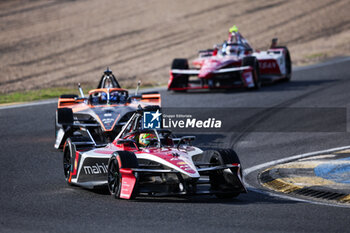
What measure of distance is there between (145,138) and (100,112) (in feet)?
14.5

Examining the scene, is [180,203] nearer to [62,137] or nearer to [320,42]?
[62,137]

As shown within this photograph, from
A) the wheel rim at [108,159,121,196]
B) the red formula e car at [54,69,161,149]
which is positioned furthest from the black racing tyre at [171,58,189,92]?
the wheel rim at [108,159,121,196]

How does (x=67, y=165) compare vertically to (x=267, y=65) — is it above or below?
below

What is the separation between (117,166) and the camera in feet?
30.7

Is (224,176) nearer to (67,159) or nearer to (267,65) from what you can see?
(67,159)

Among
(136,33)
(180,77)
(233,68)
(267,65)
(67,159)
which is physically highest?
(136,33)

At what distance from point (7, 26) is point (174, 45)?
416 inches

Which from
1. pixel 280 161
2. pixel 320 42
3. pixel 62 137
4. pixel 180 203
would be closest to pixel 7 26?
pixel 320 42

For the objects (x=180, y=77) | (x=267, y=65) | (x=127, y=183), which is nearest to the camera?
(x=127, y=183)

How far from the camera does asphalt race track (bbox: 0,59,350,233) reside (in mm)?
7664

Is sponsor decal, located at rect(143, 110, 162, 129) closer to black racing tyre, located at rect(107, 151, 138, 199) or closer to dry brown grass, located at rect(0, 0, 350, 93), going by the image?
black racing tyre, located at rect(107, 151, 138, 199)

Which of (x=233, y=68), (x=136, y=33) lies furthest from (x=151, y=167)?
(x=136, y=33)

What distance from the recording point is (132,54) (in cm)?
3306

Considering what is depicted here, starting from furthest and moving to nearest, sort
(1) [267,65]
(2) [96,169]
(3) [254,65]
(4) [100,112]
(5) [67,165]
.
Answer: (1) [267,65] < (3) [254,65] < (4) [100,112] < (5) [67,165] < (2) [96,169]
